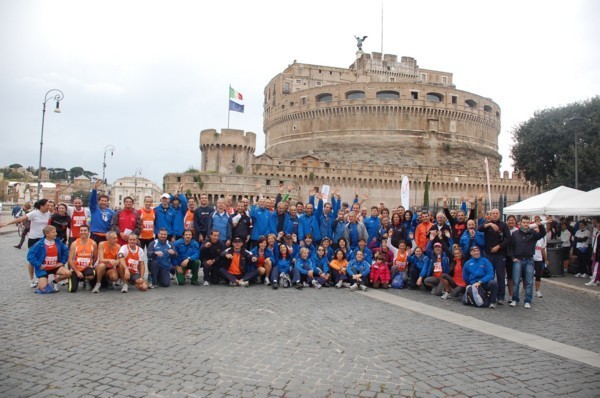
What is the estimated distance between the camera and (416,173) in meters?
49.2

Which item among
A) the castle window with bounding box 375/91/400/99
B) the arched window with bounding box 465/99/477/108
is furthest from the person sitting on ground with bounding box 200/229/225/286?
the arched window with bounding box 465/99/477/108

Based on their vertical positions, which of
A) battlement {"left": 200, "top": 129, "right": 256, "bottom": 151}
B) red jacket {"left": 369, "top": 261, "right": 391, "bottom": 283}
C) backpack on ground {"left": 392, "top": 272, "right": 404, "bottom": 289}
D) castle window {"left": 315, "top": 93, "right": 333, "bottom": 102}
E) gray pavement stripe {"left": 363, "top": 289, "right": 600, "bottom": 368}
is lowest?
gray pavement stripe {"left": 363, "top": 289, "right": 600, "bottom": 368}

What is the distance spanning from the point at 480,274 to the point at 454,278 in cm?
80

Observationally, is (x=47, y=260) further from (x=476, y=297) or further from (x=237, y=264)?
(x=476, y=297)

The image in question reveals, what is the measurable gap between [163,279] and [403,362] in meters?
5.84

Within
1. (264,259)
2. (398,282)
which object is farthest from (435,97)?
(264,259)

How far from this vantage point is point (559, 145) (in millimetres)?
27312

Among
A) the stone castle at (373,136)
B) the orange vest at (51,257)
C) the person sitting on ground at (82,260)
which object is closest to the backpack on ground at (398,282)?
the person sitting on ground at (82,260)

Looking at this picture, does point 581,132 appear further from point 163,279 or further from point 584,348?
point 163,279

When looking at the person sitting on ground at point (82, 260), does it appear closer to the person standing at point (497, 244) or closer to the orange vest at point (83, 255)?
the orange vest at point (83, 255)

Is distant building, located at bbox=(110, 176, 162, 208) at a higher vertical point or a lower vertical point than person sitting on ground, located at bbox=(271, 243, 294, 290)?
higher

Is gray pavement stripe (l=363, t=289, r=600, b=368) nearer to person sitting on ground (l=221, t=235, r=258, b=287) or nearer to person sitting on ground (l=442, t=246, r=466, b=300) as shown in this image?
person sitting on ground (l=442, t=246, r=466, b=300)

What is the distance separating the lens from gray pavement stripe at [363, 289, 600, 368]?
517 centimetres

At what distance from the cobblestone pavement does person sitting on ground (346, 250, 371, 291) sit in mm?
1800
